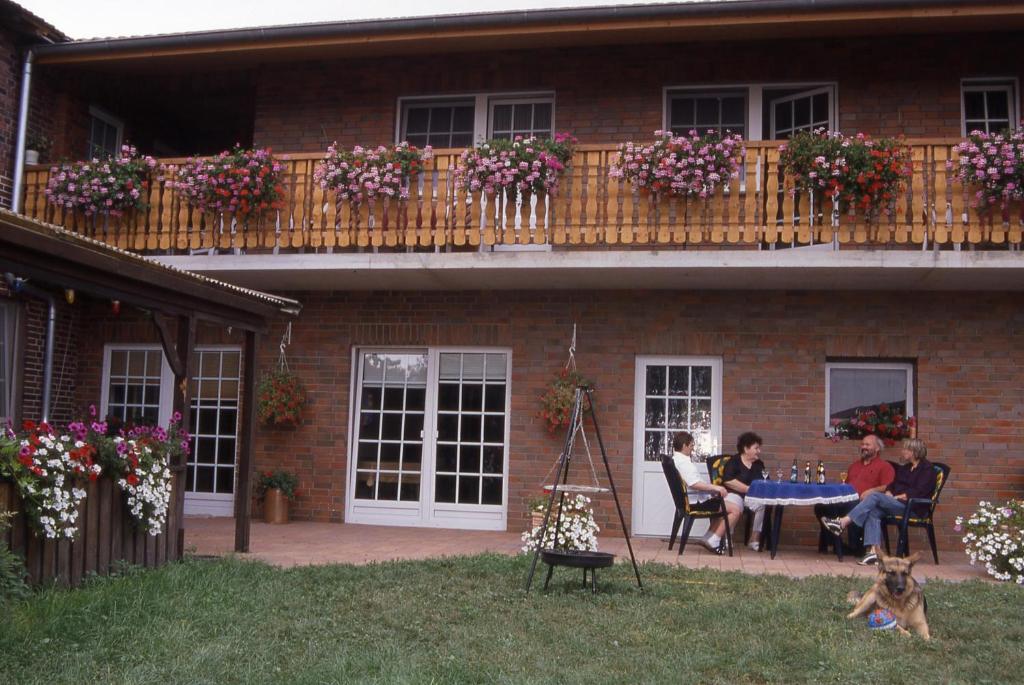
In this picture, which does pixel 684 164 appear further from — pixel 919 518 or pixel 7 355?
pixel 7 355

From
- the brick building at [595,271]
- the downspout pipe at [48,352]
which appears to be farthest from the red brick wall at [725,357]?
the downspout pipe at [48,352]

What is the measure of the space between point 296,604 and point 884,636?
3654mm

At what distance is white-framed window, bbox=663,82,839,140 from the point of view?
11.3m

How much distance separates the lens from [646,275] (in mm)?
10391

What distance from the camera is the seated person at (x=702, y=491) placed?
31.7 ft

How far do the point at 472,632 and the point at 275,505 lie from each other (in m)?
6.07

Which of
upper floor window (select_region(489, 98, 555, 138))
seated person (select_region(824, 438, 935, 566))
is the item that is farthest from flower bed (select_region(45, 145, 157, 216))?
seated person (select_region(824, 438, 935, 566))

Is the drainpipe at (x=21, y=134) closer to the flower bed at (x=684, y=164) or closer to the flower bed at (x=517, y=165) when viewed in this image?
the flower bed at (x=517, y=165)

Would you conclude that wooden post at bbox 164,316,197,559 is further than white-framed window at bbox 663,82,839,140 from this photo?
No

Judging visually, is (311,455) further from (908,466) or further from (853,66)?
(853,66)

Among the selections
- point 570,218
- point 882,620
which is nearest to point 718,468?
point 570,218

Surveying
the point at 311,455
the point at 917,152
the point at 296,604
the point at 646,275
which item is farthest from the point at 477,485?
the point at 917,152

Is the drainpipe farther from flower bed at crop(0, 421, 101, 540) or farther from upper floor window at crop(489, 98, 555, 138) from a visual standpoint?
flower bed at crop(0, 421, 101, 540)

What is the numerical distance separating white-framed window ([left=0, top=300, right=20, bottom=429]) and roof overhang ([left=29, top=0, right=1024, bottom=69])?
2.86 metres
